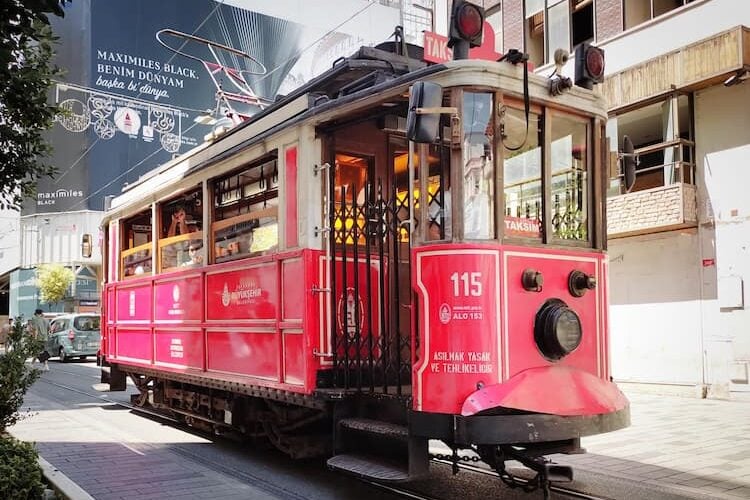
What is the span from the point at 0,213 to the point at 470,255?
49778 millimetres

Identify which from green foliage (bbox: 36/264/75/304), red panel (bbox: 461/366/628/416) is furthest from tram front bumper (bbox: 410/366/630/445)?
green foliage (bbox: 36/264/75/304)

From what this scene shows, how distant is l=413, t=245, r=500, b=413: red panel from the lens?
508 cm

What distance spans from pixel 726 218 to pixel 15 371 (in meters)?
11.1

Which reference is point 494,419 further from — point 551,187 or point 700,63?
point 700,63

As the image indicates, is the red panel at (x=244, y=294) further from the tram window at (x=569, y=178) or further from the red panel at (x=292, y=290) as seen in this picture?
the tram window at (x=569, y=178)

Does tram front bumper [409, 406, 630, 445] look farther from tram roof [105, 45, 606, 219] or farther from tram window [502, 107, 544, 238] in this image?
tram roof [105, 45, 606, 219]

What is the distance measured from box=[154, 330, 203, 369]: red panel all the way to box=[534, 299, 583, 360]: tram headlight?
4.20 meters

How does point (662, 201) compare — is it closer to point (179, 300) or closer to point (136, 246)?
point (179, 300)

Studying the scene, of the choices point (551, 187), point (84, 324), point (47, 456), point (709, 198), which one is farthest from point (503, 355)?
point (84, 324)

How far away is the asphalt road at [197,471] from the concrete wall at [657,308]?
7.08m

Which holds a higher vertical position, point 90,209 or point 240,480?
point 90,209

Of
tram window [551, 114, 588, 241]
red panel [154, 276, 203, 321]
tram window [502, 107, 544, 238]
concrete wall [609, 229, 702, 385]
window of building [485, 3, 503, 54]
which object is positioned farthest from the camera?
window of building [485, 3, 503, 54]

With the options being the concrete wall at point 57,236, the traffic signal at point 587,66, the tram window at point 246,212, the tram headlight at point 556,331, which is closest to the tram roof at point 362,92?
the traffic signal at point 587,66

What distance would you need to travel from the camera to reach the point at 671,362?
13.4 meters
